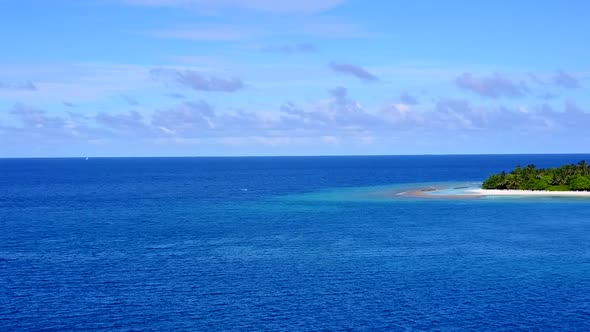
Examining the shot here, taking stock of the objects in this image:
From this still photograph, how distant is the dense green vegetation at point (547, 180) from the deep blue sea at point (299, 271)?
40.7 m

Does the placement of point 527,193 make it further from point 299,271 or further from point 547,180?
point 299,271

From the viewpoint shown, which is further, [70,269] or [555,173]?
[555,173]

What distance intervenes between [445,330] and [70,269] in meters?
45.9

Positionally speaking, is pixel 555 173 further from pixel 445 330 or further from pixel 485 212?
pixel 445 330

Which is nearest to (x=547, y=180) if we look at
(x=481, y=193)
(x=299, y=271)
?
(x=481, y=193)

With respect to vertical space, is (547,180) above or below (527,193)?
above

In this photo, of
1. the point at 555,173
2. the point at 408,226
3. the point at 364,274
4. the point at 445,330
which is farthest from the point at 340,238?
the point at 555,173

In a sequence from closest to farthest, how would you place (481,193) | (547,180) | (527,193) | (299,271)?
(299,271), (527,193), (481,193), (547,180)

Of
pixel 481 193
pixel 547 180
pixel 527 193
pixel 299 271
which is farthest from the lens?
pixel 547 180

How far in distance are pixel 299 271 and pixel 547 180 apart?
12496 centimetres

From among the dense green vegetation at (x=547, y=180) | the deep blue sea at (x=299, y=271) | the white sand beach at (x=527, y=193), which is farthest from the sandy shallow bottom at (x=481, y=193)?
the deep blue sea at (x=299, y=271)

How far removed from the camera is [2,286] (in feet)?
240

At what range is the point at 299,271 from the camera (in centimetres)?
8025

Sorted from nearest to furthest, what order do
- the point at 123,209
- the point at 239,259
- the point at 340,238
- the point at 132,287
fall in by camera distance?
the point at 132,287, the point at 239,259, the point at 340,238, the point at 123,209
